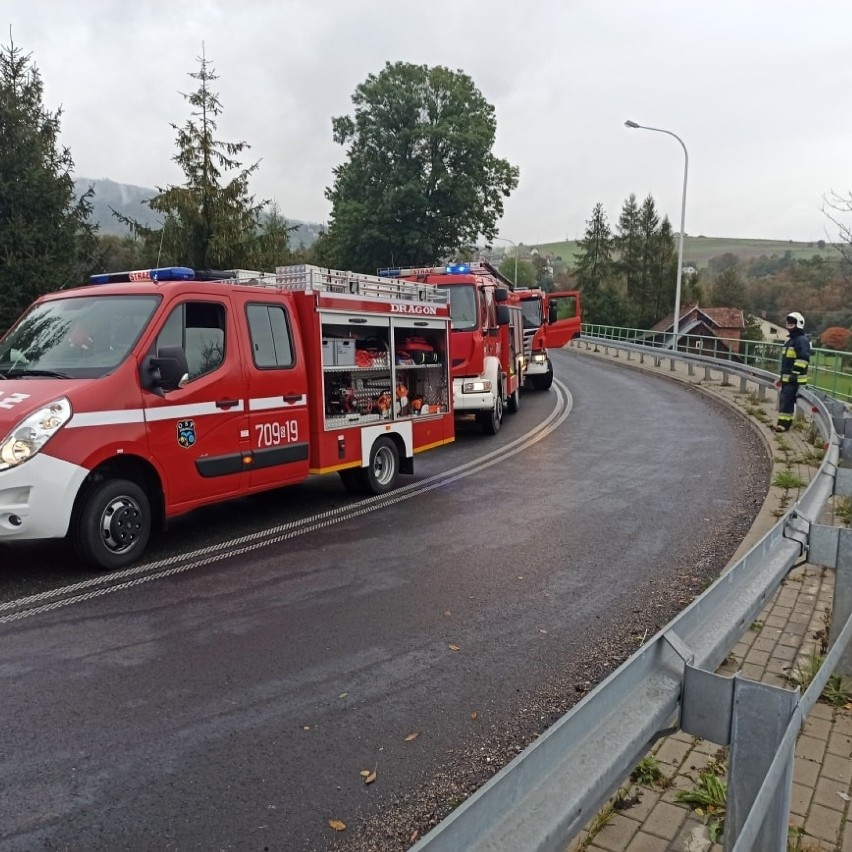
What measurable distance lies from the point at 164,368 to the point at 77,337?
3.00 feet

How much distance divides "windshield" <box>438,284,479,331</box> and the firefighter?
17.2 feet

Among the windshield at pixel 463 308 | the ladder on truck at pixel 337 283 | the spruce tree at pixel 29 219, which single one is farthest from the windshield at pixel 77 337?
the spruce tree at pixel 29 219

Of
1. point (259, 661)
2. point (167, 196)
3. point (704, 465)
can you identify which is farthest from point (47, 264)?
point (259, 661)

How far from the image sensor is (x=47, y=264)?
61.7ft

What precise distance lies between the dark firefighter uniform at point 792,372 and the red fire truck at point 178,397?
748 centimetres

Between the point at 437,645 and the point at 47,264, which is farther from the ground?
the point at 47,264

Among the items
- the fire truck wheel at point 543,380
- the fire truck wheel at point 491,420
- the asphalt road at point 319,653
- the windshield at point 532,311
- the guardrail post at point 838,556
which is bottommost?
the fire truck wheel at point 543,380

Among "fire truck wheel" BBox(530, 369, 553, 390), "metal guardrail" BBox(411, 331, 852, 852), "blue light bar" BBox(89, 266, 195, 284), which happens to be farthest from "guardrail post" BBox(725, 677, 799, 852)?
"fire truck wheel" BBox(530, 369, 553, 390)

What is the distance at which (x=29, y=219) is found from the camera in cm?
1930

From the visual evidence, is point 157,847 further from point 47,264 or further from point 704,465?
point 47,264

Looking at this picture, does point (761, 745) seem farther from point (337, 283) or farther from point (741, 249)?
point (741, 249)

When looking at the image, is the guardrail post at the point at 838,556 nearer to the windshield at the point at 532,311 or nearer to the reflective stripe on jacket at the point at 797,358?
the reflective stripe on jacket at the point at 797,358

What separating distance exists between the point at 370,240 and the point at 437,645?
42.7m

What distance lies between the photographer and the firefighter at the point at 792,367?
492 inches
